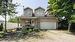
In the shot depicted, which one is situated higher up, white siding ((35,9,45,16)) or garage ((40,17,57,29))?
white siding ((35,9,45,16))

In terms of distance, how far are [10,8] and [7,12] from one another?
952mm

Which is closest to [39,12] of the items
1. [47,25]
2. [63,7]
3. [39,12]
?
[39,12]

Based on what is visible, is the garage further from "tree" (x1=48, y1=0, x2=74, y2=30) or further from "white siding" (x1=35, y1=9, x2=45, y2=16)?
"tree" (x1=48, y1=0, x2=74, y2=30)

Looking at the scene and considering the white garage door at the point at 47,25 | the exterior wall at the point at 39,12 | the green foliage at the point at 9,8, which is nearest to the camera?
the green foliage at the point at 9,8

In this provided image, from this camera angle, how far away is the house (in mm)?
41188

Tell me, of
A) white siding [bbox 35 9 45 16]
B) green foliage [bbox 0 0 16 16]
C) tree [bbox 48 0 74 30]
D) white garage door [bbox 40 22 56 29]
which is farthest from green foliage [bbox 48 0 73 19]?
white siding [bbox 35 9 45 16]

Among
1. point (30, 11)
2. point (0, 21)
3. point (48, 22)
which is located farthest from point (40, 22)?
point (0, 21)

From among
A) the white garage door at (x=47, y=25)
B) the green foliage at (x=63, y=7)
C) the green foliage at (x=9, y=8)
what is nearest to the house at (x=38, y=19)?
the white garage door at (x=47, y=25)

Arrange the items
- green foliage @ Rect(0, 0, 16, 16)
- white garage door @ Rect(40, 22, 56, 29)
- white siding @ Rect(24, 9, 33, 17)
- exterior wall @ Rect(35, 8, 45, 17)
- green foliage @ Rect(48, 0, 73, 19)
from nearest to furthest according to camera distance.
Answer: green foliage @ Rect(0, 0, 16, 16)
green foliage @ Rect(48, 0, 73, 19)
white garage door @ Rect(40, 22, 56, 29)
exterior wall @ Rect(35, 8, 45, 17)
white siding @ Rect(24, 9, 33, 17)

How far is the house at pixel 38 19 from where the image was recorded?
4119 cm

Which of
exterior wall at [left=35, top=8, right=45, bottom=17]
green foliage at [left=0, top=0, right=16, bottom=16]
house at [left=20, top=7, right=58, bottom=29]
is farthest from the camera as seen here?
exterior wall at [left=35, top=8, right=45, bottom=17]

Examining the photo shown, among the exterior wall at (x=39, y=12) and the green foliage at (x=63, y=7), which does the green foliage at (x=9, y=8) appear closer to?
the green foliage at (x=63, y=7)

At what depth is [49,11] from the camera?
44.2 meters

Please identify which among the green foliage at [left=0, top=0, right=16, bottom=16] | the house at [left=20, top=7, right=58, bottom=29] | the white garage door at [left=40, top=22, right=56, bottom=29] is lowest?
the white garage door at [left=40, top=22, right=56, bottom=29]
